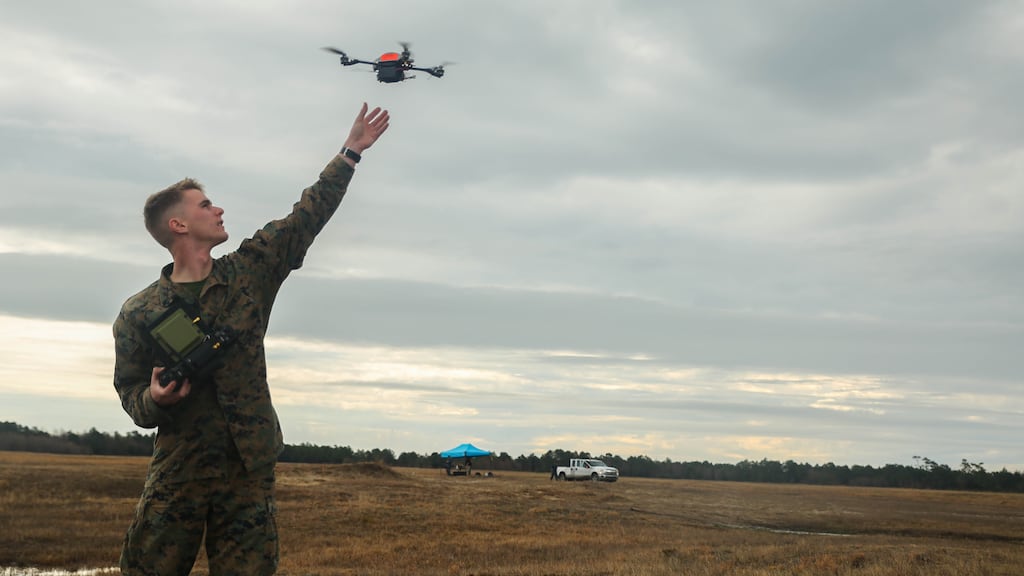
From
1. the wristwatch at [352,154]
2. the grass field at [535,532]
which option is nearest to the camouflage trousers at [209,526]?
the wristwatch at [352,154]

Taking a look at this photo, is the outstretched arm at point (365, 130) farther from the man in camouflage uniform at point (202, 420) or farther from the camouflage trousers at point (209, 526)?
the camouflage trousers at point (209, 526)

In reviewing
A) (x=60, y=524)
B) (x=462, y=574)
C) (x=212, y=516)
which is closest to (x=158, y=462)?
(x=212, y=516)

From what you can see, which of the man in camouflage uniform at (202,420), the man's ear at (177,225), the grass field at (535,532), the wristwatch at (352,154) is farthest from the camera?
the grass field at (535,532)

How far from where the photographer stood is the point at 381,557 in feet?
55.0

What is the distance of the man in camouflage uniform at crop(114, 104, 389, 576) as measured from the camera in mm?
4262

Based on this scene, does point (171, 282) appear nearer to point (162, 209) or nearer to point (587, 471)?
point (162, 209)

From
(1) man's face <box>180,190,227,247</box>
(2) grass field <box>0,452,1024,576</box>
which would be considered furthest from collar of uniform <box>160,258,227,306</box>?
(2) grass field <box>0,452,1024,576</box>

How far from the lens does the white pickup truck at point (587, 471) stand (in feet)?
207

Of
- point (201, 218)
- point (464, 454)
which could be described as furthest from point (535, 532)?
point (464, 454)

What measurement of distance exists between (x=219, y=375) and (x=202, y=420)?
9.0 inches

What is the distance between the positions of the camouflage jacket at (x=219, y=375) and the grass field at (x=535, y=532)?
10.1 m

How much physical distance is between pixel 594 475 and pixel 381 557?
48.0 m

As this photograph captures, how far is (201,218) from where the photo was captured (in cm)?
441

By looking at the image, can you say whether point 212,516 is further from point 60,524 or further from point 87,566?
point 60,524
